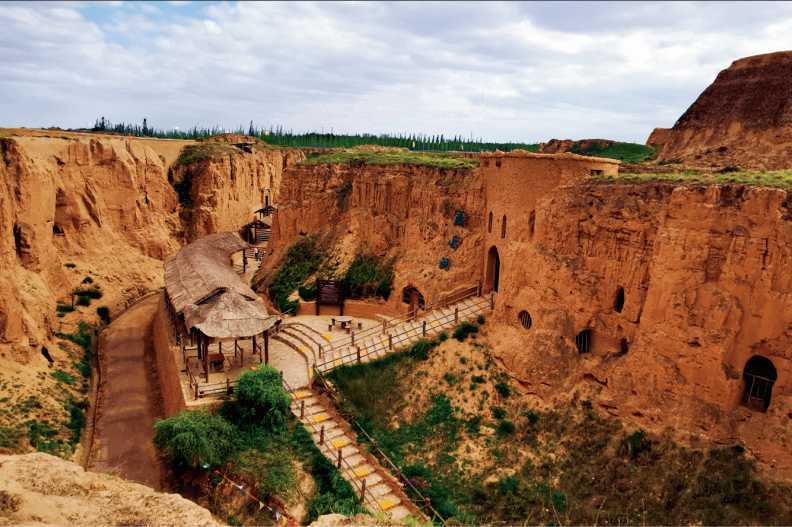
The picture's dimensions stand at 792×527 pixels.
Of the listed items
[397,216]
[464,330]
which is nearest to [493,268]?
[464,330]

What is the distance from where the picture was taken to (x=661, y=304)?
18.2 m

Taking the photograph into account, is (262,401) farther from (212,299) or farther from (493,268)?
(493,268)

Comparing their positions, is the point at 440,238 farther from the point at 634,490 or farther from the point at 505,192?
the point at 634,490

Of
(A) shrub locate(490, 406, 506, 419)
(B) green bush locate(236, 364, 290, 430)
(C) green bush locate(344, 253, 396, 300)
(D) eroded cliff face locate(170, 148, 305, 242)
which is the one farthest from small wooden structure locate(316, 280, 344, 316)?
(D) eroded cliff face locate(170, 148, 305, 242)

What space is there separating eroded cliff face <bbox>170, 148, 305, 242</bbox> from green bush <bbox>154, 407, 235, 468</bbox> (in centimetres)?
3207

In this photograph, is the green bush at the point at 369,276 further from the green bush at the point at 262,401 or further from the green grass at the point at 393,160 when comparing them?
the green bush at the point at 262,401

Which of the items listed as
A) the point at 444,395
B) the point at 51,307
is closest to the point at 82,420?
the point at 51,307

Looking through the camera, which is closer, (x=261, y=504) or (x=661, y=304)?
(x=261, y=504)

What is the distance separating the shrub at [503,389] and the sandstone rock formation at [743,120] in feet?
44.7

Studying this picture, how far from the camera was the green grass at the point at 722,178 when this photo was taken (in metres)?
17.0

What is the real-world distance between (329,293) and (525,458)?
53.5ft

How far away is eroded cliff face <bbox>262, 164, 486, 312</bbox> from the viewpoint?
93.2ft

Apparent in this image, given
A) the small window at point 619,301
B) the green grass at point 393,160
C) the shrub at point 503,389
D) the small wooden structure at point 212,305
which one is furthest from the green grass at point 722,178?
the small wooden structure at point 212,305

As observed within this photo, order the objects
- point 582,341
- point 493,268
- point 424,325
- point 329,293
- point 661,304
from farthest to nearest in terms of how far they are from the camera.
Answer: point 329,293
point 493,268
point 424,325
point 582,341
point 661,304
